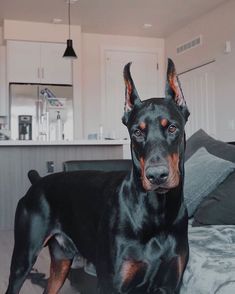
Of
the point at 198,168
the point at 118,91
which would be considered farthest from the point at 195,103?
the point at 198,168

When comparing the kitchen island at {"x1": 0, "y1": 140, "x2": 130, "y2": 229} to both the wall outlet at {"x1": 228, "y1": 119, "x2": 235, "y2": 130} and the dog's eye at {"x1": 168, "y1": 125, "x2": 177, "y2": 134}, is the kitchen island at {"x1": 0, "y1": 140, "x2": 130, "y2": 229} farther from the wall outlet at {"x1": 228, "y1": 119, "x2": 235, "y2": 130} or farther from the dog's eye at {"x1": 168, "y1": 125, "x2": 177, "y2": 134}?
the dog's eye at {"x1": 168, "y1": 125, "x2": 177, "y2": 134}

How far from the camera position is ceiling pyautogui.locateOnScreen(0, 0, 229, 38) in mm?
5930

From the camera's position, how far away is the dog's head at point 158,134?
45.9 inches

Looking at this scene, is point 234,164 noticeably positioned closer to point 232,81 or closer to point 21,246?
point 21,246

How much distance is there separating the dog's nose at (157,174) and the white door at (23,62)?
589 centimetres

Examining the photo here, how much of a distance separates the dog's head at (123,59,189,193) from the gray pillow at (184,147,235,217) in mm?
999

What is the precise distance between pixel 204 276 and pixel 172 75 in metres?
0.67

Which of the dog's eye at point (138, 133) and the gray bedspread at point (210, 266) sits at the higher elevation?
the dog's eye at point (138, 133)

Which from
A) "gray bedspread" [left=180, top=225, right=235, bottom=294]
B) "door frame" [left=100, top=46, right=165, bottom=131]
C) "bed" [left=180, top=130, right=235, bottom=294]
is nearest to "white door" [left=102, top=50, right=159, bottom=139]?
"door frame" [left=100, top=46, right=165, bottom=131]

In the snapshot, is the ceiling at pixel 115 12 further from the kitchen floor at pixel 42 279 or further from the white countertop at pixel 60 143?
the kitchen floor at pixel 42 279

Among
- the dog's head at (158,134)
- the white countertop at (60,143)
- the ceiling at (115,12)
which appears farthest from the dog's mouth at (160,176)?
the ceiling at (115,12)

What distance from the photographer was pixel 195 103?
677 centimetres

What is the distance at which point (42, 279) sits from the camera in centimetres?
273

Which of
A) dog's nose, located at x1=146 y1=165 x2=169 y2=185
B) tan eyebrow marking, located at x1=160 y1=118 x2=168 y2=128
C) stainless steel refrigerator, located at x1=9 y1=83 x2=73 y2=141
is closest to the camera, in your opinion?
dog's nose, located at x1=146 y1=165 x2=169 y2=185
